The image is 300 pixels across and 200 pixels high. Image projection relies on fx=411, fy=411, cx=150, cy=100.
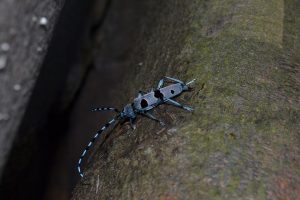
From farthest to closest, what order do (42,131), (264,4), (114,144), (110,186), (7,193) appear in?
(42,131), (7,193), (264,4), (114,144), (110,186)

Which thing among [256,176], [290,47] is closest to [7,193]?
[256,176]

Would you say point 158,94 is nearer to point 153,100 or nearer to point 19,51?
point 153,100

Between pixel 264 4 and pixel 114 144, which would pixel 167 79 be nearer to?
pixel 114 144

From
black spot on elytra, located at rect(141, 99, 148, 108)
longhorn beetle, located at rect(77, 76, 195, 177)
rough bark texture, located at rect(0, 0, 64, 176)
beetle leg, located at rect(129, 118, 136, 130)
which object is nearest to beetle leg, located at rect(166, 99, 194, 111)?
longhorn beetle, located at rect(77, 76, 195, 177)

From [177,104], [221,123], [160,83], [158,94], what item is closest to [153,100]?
[158,94]

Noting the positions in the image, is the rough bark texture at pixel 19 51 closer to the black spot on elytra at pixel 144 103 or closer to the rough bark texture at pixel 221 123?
the rough bark texture at pixel 221 123

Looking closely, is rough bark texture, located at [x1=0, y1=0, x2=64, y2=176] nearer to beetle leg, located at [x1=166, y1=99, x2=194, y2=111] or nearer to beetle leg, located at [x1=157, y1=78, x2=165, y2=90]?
beetle leg, located at [x1=166, y1=99, x2=194, y2=111]
